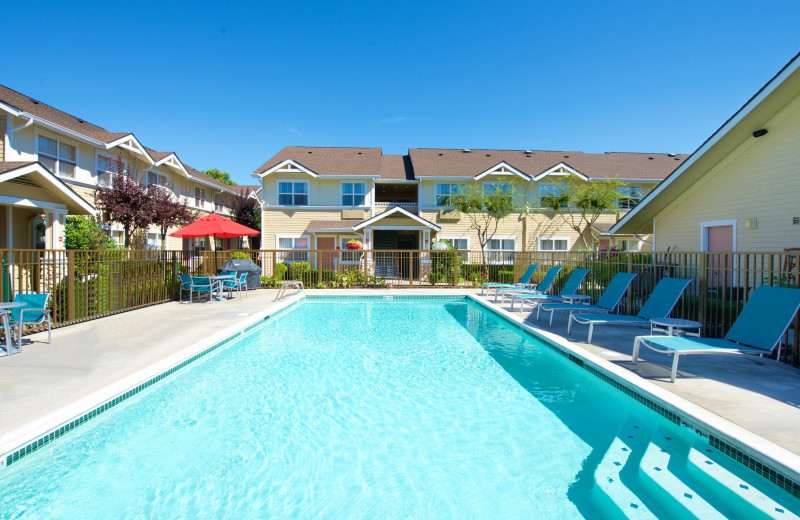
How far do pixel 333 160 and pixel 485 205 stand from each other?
10.1 meters

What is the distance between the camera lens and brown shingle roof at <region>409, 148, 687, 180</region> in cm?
2538

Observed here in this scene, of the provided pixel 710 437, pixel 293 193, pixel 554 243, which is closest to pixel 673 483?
pixel 710 437

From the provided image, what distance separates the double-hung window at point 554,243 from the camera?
25.3 metres

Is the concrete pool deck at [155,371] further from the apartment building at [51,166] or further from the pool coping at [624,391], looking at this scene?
the apartment building at [51,166]

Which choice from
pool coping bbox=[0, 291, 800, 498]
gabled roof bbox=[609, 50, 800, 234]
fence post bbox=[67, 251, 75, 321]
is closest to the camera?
pool coping bbox=[0, 291, 800, 498]

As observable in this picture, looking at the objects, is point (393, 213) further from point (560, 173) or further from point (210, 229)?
point (560, 173)

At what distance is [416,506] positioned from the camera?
129 inches

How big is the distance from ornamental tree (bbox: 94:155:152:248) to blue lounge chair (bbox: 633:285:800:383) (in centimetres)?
1846

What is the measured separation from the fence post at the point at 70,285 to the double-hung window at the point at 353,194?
16.8 m

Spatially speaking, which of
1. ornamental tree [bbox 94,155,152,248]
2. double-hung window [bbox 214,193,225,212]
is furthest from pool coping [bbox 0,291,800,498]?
double-hung window [bbox 214,193,225,212]

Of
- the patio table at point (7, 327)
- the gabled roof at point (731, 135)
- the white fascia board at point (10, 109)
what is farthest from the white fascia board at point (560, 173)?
the patio table at point (7, 327)

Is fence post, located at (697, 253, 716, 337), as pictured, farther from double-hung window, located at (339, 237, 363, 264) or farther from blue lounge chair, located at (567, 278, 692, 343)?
double-hung window, located at (339, 237, 363, 264)

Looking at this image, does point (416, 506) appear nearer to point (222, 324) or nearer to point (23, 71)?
point (222, 324)

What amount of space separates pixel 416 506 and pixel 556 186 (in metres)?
24.3
